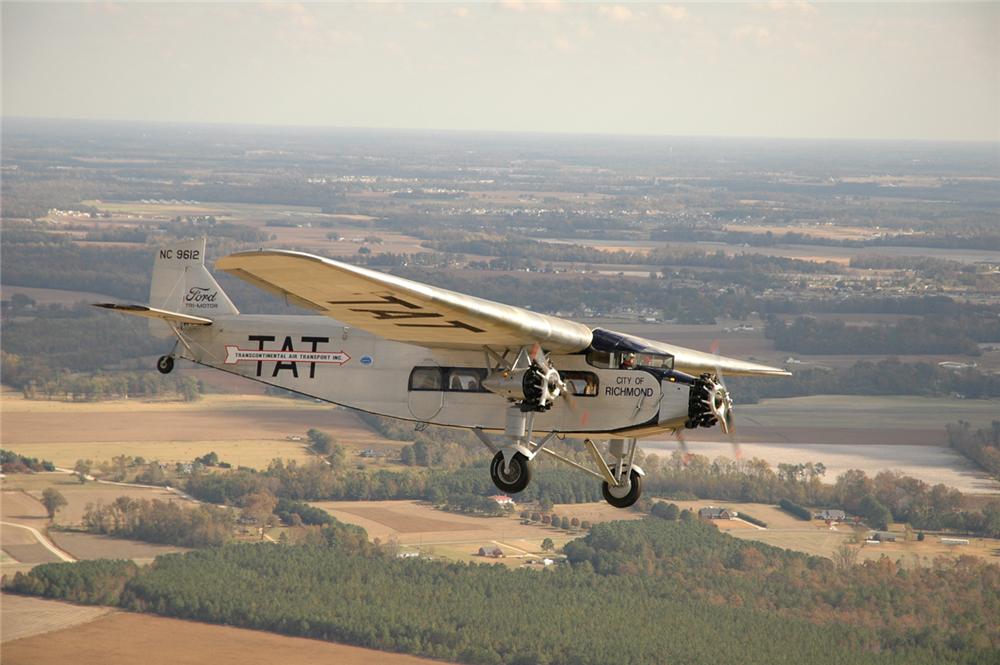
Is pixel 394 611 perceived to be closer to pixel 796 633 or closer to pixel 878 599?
pixel 796 633

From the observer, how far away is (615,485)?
43.2 metres

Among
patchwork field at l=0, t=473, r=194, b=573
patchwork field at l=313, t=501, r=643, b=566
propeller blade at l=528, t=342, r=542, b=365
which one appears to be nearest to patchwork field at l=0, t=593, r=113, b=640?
patchwork field at l=0, t=473, r=194, b=573

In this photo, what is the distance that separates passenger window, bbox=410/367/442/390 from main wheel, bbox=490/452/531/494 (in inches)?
118

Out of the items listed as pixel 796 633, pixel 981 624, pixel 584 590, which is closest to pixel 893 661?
pixel 796 633

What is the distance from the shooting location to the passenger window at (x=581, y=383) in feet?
134

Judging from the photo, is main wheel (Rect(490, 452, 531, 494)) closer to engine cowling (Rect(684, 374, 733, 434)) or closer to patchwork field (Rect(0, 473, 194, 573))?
engine cowling (Rect(684, 374, 733, 434))

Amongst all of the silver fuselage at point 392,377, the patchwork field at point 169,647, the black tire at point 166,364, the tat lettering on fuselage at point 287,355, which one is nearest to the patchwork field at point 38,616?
the patchwork field at point 169,647

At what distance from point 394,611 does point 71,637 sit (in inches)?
1299

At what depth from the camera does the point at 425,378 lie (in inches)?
1649

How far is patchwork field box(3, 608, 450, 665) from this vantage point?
148 metres

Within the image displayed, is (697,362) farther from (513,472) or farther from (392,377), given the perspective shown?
(392,377)

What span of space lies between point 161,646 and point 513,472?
400ft

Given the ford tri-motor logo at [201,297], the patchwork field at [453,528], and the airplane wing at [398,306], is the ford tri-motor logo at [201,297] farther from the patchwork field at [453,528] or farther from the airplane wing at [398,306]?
the patchwork field at [453,528]

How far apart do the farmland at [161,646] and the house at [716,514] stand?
51.0m
